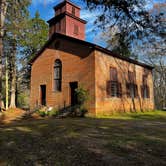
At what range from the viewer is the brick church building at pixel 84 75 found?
1686 centimetres

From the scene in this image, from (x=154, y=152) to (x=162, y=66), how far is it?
121 ft

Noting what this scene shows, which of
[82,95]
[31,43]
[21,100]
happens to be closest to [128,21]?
[82,95]

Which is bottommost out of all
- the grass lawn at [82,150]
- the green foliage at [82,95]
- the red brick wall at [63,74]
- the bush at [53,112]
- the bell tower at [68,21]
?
the grass lawn at [82,150]

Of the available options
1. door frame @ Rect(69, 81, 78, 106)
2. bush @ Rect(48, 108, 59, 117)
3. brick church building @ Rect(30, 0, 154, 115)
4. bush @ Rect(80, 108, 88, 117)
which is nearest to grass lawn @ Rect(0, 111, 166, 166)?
bush @ Rect(80, 108, 88, 117)

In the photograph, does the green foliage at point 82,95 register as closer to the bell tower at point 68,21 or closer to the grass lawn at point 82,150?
the grass lawn at point 82,150

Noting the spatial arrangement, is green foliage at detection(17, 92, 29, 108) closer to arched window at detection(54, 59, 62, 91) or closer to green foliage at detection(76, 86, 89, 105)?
arched window at detection(54, 59, 62, 91)

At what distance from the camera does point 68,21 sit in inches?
961

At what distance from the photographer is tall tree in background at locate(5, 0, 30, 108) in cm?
1573

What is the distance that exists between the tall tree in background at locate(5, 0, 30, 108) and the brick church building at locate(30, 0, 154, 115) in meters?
3.33

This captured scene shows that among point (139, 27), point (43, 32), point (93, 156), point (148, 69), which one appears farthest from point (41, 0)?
point (43, 32)

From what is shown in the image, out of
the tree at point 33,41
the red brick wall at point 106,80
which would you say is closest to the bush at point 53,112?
the red brick wall at point 106,80

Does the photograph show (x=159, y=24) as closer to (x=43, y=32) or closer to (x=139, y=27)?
(x=139, y=27)

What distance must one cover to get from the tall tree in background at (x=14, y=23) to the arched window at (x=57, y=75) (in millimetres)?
4776

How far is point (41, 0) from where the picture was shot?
6770mm
